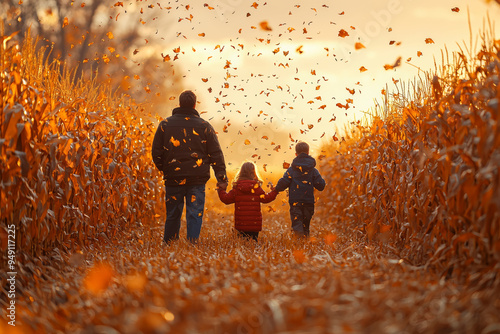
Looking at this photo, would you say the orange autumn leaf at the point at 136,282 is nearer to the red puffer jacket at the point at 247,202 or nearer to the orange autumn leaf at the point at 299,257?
the orange autumn leaf at the point at 299,257

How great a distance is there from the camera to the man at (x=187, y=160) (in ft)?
20.4

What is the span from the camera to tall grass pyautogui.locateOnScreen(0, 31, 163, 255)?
13.6ft

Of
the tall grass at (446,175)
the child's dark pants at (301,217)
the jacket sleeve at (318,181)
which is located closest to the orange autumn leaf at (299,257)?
the tall grass at (446,175)

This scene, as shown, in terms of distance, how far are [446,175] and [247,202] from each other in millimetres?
3160

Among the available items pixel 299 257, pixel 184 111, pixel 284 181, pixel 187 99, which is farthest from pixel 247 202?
pixel 299 257

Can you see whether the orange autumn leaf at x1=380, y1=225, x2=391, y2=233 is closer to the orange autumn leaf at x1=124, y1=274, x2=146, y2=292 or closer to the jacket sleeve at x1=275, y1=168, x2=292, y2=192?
the jacket sleeve at x1=275, y1=168, x2=292, y2=192

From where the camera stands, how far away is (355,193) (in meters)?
7.65

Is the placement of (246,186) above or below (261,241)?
above

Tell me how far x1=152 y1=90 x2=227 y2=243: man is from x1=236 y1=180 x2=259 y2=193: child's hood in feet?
1.19

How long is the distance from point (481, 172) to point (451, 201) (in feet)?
2.52

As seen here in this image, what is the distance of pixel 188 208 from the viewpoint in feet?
20.5

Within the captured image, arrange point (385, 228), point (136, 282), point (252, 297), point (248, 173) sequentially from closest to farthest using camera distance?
point (252, 297), point (136, 282), point (385, 228), point (248, 173)

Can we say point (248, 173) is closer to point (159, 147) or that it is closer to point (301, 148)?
point (301, 148)

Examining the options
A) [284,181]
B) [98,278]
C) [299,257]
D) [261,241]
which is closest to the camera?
[98,278]
